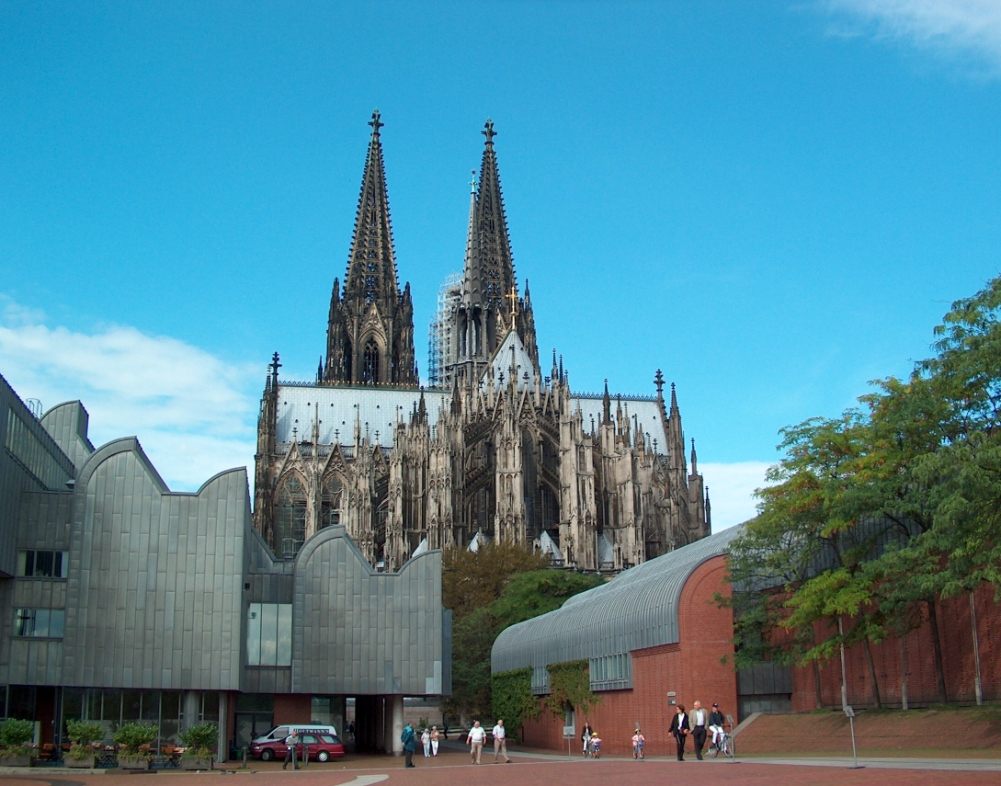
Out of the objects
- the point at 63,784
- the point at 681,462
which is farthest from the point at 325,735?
the point at 681,462

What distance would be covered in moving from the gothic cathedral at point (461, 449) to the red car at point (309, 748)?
133 ft

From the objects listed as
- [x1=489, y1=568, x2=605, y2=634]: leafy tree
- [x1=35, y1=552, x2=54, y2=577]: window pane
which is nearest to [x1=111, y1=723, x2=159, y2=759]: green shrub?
[x1=35, y1=552, x2=54, y2=577]: window pane

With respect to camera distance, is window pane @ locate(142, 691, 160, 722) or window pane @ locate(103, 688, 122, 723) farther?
window pane @ locate(142, 691, 160, 722)

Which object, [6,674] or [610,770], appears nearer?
[610,770]

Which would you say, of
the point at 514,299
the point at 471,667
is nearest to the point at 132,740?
the point at 471,667

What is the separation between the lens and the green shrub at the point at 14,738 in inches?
1346

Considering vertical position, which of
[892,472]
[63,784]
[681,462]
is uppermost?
[681,462]

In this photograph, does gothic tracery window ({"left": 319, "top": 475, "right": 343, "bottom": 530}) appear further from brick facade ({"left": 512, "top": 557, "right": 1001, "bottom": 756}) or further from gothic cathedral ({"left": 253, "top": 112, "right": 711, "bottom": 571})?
brick facade ({"left": 512, "top": 557, "right": 1001, "bottom": 756})

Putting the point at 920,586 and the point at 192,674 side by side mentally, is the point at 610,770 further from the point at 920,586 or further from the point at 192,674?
the point at 192,674

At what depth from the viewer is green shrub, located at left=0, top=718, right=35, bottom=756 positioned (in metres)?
34.2

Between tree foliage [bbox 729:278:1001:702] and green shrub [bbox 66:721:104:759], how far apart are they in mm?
19281

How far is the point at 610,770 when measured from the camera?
27141 millimetres

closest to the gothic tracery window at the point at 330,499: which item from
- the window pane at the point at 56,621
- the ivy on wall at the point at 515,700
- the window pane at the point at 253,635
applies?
the ivy on wall at the point at 515,700

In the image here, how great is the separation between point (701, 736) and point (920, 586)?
677cm
